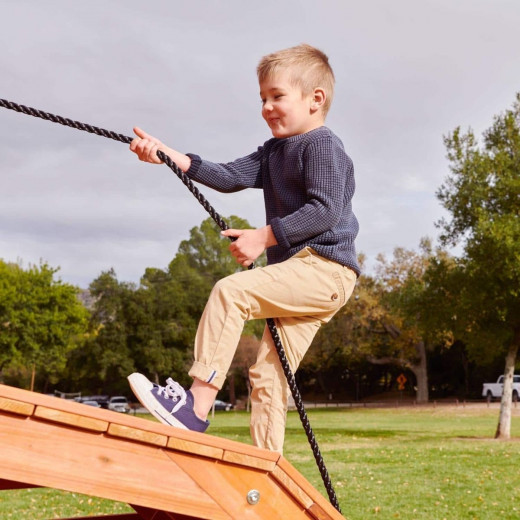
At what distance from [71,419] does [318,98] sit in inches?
77.4

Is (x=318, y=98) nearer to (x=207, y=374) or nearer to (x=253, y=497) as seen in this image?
(x=207, y=374)

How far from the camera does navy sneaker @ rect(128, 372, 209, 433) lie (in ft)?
9.47

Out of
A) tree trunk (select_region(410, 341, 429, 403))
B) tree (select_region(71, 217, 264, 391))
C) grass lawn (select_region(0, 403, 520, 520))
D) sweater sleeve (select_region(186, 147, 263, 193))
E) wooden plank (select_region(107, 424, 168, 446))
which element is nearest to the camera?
wooden plank (select_region(107, 424, 168, 446))

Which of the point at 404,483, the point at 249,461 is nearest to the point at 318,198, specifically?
the point at 249,461

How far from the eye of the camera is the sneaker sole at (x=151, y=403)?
2877 millimetres

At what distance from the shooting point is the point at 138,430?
240 cm

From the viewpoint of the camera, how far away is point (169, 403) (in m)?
2.93

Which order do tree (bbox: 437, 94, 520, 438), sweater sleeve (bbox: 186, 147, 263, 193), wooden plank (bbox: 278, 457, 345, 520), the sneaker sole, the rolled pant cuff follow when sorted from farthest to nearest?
tree (bbox: 437, 94, 520, 438) → sweater sleeve (bbox: 186, 147, 263, 193) → the rolled pant cuff → the sneaker sole → wooden plank (bbox: 278, 457, 345, 520)

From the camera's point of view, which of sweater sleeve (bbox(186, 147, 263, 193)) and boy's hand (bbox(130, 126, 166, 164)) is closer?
boy's hand (bbox(130, 126, 166, 164))

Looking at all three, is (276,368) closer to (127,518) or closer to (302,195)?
(302,195)

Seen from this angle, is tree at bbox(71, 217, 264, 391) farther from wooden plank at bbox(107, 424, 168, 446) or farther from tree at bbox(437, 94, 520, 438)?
wooden plank at bbox(107, 424, 168, 446)

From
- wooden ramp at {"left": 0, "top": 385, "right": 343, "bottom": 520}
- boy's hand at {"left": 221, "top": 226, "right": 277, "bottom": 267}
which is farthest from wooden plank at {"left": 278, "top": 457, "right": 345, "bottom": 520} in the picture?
boy's hand at {"left": 221, "top": 226, "right": 277, "bottom": 267}

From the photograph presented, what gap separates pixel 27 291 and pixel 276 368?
141 ft

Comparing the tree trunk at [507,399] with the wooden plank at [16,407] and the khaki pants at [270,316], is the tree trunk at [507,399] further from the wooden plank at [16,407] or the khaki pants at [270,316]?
the wooden plank at [16,407]
